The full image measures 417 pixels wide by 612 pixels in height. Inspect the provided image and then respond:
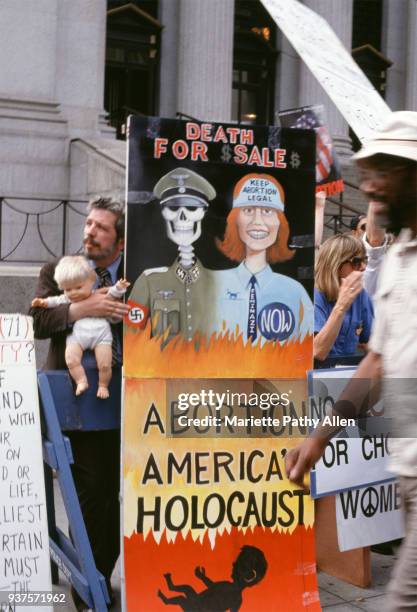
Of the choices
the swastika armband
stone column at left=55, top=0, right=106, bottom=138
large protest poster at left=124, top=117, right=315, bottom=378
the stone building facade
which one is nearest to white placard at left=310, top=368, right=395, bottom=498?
large protest poster at left=124, top=117, right=315, bottom=378

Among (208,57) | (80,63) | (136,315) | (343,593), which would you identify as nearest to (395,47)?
(208,57)

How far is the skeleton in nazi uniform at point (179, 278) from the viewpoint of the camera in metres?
4.09

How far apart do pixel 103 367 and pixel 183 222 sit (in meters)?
0.78

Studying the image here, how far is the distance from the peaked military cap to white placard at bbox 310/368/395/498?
1.10m

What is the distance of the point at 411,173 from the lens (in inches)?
101

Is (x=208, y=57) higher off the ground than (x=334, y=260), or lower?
higher

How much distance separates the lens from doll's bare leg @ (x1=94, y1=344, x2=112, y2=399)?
4.28m

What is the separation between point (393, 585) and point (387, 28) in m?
24.2

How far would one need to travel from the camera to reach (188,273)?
4152 mm

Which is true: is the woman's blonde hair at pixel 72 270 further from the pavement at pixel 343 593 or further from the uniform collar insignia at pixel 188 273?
the pavement at pixel 343 593

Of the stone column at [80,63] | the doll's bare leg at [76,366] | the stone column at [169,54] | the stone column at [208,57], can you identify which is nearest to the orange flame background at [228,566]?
the doll's bare leg at [76,366]

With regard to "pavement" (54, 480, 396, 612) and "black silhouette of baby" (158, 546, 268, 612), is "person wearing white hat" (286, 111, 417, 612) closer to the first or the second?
"black silhouette of baby" (158, 546, 268, 612)

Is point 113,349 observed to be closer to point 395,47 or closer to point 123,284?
point 123,284

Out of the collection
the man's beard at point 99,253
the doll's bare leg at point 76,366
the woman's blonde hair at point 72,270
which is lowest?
the doll's bare leg at point 76,366
